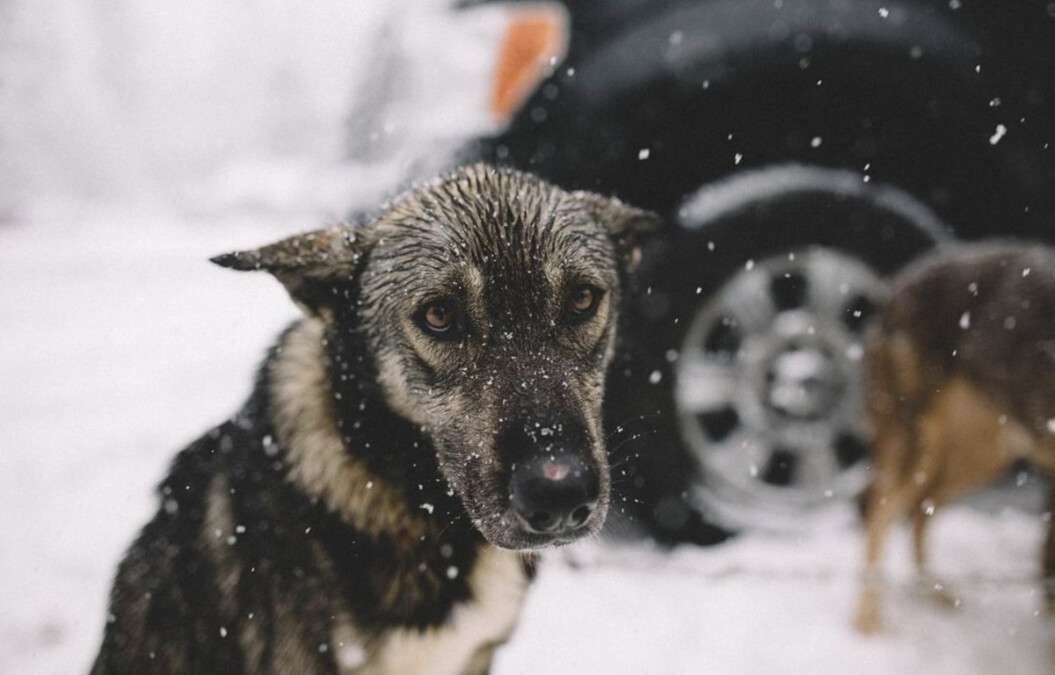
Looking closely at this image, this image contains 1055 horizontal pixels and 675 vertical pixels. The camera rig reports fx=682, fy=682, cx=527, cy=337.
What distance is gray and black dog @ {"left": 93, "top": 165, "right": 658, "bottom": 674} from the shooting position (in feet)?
4.42

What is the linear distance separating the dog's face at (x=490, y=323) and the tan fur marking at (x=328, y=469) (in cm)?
20

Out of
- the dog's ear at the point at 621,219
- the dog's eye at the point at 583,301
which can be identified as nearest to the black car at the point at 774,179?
the dog's ear at the point at 621,219

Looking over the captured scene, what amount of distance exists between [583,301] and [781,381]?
4.72 feet

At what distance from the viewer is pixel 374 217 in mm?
1591

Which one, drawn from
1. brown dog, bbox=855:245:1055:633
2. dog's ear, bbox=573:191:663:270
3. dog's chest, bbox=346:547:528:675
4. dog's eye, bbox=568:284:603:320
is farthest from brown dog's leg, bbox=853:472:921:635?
dog's eye, bbox=568:284:603:320

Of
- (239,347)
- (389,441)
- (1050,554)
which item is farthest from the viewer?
(239,347)

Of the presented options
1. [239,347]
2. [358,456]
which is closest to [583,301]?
[358,456]

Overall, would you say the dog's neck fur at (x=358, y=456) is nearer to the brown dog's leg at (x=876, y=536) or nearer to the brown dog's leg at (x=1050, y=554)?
the brown dog's leg at (x=876, y=536)

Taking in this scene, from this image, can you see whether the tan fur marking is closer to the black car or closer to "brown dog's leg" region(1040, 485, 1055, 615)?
the black car

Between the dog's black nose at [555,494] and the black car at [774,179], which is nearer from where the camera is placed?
the dog's black nose at [555,494]

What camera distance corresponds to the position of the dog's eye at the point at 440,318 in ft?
4.50

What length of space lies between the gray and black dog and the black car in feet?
2.32

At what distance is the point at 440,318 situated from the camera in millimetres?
1391

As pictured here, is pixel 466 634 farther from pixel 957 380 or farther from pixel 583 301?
pixel 957 380
